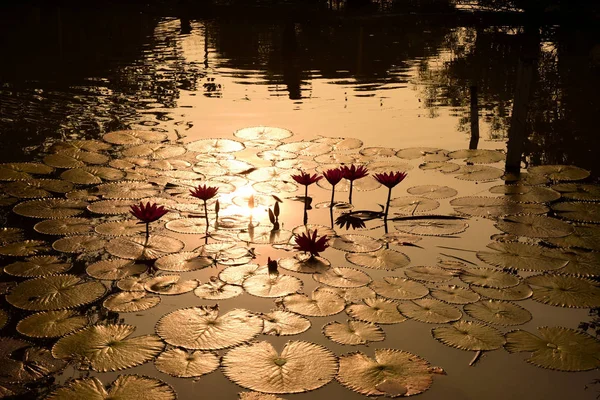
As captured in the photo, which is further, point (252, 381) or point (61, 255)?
point (61, 255)

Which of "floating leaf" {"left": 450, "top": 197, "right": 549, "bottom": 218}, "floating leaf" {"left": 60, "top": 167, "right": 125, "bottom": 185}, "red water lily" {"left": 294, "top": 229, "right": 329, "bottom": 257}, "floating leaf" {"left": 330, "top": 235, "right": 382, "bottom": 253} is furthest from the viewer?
"floating leaf" {"left": 60, "top": 167, "right": 125, "bottom": 185}

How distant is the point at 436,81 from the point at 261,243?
8.04 metres

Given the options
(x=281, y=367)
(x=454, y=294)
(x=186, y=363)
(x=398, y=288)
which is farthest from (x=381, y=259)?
(x=186, y=363)

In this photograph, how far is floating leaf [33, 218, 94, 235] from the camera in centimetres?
535

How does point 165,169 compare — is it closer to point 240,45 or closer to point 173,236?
point 173,236

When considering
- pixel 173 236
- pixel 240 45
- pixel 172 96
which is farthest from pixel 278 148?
pixel 240 45

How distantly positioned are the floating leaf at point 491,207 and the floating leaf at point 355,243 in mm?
1072

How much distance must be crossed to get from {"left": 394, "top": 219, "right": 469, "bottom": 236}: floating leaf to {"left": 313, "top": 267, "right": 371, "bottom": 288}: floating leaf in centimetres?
→ 98

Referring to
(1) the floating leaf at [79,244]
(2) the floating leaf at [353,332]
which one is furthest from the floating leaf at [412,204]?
(1) the floating leaf at [79,244]

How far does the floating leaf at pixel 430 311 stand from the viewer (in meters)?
4.14

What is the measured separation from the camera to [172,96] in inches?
424

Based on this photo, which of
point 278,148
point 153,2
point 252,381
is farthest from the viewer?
point 153,2

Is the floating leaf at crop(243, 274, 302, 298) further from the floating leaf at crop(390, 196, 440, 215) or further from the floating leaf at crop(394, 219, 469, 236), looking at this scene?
the floating leaf at crop(390, 196, 440, 215)

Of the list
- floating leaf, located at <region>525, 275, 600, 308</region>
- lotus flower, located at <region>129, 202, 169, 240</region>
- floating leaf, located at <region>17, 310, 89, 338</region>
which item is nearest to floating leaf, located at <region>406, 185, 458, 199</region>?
floating leaf, located at <region>525, 275, 600, 308</region>
